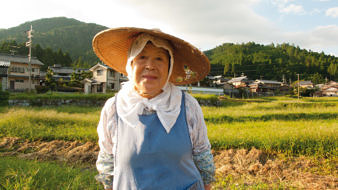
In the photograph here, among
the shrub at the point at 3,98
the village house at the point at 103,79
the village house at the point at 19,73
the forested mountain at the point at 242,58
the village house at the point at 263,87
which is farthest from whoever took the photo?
the forested mountain at the point at 242,58

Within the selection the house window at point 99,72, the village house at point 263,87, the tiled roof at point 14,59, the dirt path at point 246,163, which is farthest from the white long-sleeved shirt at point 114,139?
the village house at point 263,87

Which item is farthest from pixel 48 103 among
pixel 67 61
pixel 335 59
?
pixel 335 59

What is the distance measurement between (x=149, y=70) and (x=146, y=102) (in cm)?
21

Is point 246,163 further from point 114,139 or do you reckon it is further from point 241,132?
point 114,139

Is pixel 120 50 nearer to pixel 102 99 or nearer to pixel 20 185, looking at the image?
pixel 20 185

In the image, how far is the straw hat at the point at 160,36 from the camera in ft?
4.90

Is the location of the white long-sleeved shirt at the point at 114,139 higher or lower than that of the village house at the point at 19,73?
lower

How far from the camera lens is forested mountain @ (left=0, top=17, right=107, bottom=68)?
244 ft

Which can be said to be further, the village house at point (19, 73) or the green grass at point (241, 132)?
the village house at point (19, 73)

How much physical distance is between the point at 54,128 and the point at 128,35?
21.6 ft

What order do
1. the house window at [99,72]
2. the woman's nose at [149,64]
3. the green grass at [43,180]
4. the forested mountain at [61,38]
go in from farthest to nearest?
the forested mountain at [61,38]
the house window at [99,72]
the green grass at [43,180]
the woman's nose at [149,64]

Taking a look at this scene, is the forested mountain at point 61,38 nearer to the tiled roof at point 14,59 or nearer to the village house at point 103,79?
the tiled roof at point 14,59

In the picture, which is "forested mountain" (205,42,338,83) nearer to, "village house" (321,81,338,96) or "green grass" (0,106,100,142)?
"village house" (321,81,338,96)

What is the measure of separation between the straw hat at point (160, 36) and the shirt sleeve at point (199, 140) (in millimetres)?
442
